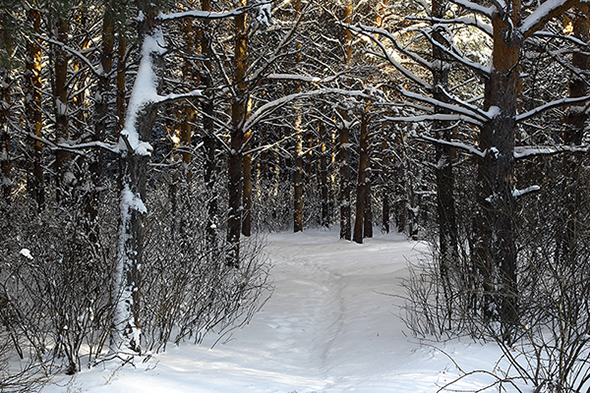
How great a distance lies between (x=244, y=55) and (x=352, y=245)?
8.09m

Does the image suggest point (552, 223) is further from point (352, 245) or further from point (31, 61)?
point (31, 61)

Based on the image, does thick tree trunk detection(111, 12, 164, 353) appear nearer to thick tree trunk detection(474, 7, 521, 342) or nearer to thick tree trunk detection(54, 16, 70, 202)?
thick tree trunk detection(474, 7, 521, 342)

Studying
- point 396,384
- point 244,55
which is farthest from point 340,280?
point 396,384

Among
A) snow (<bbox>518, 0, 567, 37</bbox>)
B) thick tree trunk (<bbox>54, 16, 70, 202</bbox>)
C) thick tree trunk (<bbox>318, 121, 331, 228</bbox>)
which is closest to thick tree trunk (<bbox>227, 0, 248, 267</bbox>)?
thick tree trunk (<bbox>54, 16, 70, 202</bbox>)

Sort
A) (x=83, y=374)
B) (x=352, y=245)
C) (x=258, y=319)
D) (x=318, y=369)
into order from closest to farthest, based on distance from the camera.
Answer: (x=83, y=374) < (x=318, y=369) < (x=258, y=319) < (x=352, y=245)

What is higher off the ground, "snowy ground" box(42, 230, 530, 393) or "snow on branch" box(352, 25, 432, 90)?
"snow on branch" box(352, 25, 432, 90)

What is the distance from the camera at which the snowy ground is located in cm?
421

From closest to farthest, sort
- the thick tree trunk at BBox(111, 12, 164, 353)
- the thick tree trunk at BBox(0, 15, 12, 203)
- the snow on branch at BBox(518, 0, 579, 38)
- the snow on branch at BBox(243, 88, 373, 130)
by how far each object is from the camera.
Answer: the thick tree trunk at BBox(111, 12, 164, 353), the snow on branch at BBox(518, 0, 579, 38), the snow on branch at BBox(243, 88, 373, 130), the thick tree trunk at BBox(0, 15, 12, 203)

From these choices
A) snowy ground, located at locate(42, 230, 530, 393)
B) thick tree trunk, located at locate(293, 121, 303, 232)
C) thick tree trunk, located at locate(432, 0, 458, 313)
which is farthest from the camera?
thick tree trunk, located at locate(293, 121, 303, 232)

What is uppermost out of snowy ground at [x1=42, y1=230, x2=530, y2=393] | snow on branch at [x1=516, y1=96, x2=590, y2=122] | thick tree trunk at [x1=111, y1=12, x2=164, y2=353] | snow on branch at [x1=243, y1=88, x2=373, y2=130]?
snow on branch at [x1=243, y1=88, x2=373, y2=130]

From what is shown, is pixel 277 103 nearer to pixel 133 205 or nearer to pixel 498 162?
pixel 498 162

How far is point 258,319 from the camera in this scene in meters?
7.25

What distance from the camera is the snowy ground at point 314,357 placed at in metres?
4.21

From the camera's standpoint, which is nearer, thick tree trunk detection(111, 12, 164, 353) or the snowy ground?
the snowy ground
